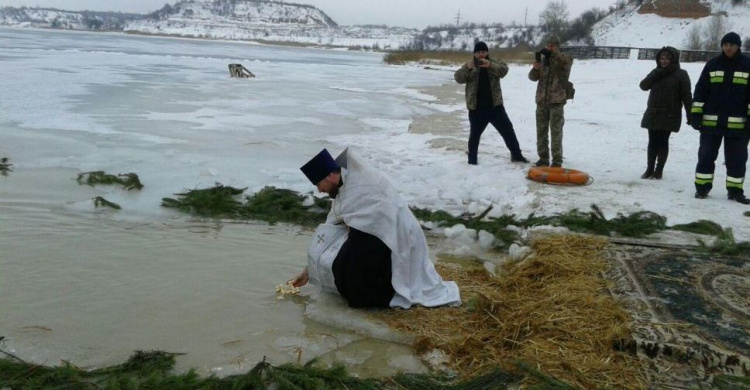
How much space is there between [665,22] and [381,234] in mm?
91949

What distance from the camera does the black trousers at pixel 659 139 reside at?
8.30 metres

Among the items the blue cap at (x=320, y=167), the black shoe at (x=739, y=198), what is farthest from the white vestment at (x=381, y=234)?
the black shoe at (x=739, y=198)

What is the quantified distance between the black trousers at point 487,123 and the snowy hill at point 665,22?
77.0 meters

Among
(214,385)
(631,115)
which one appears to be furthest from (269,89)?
(214,385)

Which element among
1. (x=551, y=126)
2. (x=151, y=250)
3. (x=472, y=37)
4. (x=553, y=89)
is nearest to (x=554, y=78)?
(x=553, y=89)

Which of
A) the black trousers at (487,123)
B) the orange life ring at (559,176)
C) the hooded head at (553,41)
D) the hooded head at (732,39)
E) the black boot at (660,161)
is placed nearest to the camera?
the hooded head at (732,39)

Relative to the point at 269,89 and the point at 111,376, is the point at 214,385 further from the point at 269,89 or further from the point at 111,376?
the point at 269,89

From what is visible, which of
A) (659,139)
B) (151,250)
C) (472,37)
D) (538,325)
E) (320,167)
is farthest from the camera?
(472,37)

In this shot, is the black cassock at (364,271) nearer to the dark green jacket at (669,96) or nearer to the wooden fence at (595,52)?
the dark green jacket at (669,96)

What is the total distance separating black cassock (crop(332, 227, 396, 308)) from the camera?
14.2 ft

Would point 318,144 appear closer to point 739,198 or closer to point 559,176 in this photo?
point 559,176

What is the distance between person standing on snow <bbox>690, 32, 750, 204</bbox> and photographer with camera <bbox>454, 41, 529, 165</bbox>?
2.62 m

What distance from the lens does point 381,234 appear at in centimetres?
430

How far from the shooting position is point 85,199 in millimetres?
7570
